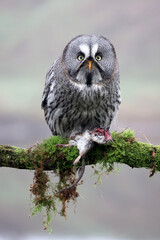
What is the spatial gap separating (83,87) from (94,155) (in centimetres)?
93

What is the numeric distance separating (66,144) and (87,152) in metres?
0.33

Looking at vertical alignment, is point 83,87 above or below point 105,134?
above

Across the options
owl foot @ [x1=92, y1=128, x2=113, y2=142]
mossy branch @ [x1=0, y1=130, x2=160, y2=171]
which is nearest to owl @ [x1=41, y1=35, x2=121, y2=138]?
owl foot @ [x1=92, y1=128, x2=113, y2=142]

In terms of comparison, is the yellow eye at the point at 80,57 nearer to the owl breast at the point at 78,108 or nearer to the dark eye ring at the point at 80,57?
the dark eye ring at the point at 80,57

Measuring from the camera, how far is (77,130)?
17.2 ft

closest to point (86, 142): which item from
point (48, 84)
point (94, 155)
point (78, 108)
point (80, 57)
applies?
point (94, 155)

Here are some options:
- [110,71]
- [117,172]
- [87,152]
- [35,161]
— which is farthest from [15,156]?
[110,71]

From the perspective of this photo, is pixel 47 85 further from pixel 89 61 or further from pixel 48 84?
pixel 89 61

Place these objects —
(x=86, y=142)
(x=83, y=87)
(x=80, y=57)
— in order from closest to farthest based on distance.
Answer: (x=86, y=142) → (x=80, y=57) → (x=83, y=87)

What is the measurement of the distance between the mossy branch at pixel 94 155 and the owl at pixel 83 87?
0.36 m

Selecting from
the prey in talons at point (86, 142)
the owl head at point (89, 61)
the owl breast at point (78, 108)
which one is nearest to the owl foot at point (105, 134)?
the prey in talons at point (86, 142)

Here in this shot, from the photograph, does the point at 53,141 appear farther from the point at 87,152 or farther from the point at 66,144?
the point at 87,152

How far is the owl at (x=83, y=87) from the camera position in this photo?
4.70m

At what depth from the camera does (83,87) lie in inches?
190
